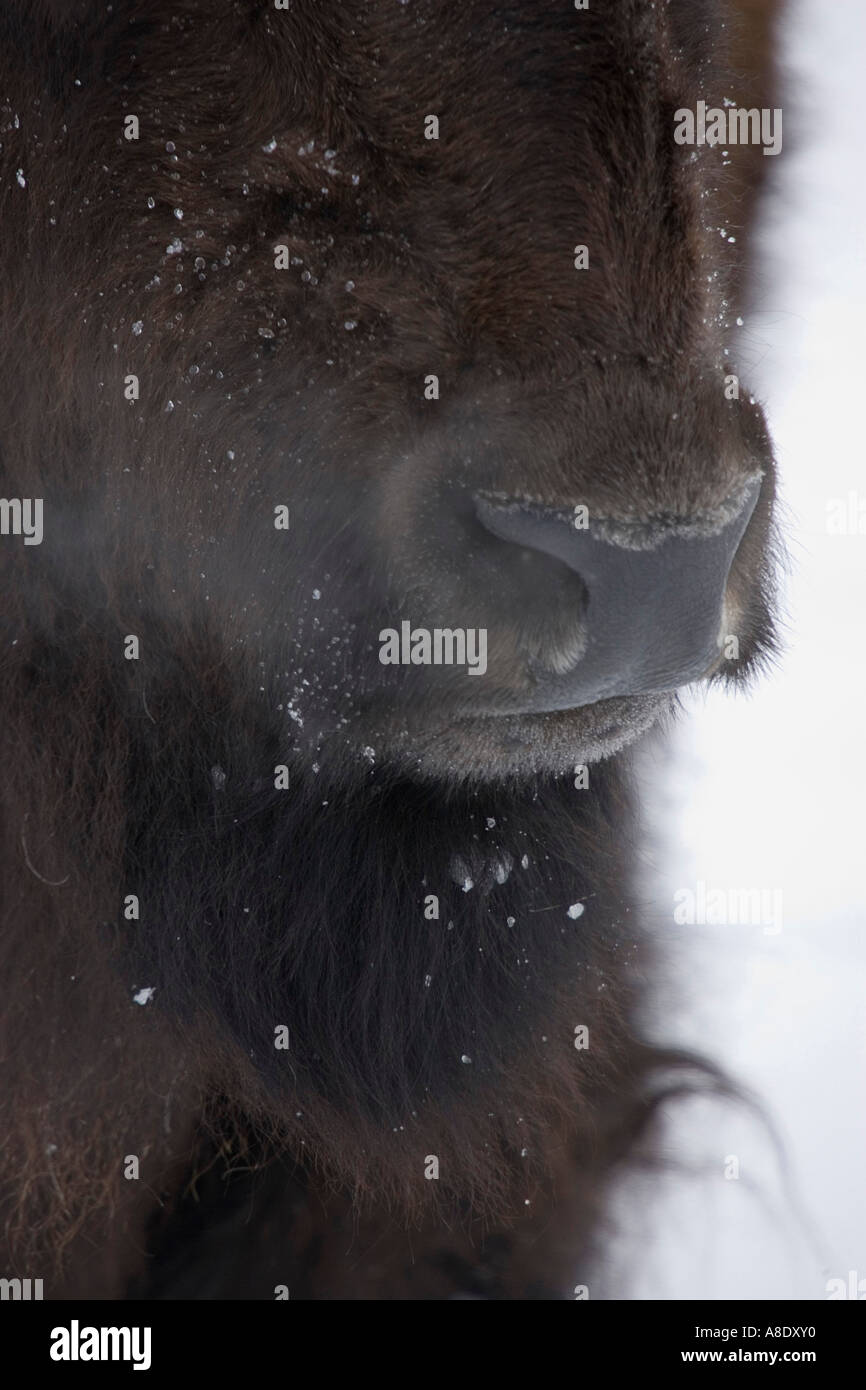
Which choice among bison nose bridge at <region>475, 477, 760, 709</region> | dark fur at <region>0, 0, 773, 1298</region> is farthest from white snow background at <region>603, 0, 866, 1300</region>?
bison nose bridge at <region>475, 477, 760, 709</region>

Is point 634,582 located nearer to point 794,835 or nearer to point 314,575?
point 314,575

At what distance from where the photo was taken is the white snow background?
6.01ft

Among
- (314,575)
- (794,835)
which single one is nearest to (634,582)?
(314,575)

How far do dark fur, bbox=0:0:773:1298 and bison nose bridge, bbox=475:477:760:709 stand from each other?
→ 0.02 metres

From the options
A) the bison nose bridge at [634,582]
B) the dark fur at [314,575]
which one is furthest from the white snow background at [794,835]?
the bison nose bridge at [634,582]

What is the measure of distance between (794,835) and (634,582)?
141 centimetres

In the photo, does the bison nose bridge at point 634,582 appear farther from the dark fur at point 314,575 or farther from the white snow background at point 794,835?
the white snow background at point 794,835

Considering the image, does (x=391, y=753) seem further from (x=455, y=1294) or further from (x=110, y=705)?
(x=455, y=1294)

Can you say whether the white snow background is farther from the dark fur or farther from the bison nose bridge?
the bison nose bridge

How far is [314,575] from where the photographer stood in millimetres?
1005

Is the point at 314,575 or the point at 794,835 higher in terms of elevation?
the point at 794,835

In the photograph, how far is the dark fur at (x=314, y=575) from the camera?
907mm
